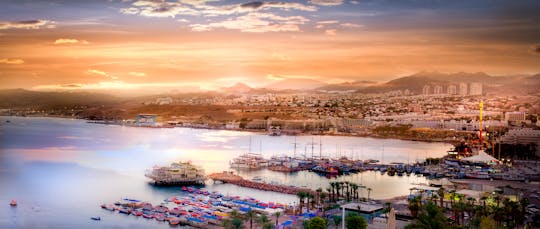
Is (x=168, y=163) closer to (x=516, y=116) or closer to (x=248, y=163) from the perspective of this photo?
(x=248, y=163)

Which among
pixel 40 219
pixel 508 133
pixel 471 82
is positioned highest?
pixel 471 82

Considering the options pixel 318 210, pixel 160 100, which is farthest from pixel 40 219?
pixel 160 100

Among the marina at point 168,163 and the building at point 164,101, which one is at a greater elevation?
the building at point 164,101

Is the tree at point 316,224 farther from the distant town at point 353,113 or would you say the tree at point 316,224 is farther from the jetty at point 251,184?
the distant town at point 353,113

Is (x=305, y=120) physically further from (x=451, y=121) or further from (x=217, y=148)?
(x=217, y=148)

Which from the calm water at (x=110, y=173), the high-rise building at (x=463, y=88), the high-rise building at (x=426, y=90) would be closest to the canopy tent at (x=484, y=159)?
the calm water at (x=110, y=173)

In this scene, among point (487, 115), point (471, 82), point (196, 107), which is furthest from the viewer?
point (196, 107)

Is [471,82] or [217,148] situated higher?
[471,82]

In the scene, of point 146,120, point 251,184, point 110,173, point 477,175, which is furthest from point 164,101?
point 477,175
